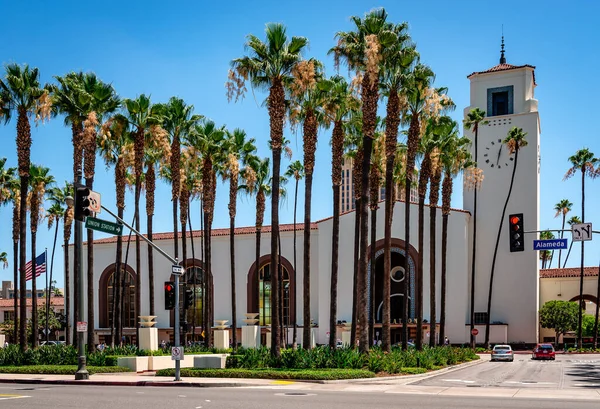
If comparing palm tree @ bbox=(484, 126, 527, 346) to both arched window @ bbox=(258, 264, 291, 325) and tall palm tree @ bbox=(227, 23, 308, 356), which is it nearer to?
arched window @ bbox=(258, 264, 291, 325)

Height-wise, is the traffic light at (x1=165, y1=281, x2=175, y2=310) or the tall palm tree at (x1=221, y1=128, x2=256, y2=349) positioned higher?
the tall palm tree at (x1=221, y1=128, x2=256, y2=349)

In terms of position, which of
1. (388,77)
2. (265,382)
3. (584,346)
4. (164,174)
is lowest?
(584,346)

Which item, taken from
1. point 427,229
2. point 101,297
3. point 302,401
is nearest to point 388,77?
point 302,401

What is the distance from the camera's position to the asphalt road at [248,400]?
64.0 feet

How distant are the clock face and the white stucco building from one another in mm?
99

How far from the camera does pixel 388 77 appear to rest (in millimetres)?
38156

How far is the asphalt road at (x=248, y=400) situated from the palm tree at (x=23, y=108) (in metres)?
17.6

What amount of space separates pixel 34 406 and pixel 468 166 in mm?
43172

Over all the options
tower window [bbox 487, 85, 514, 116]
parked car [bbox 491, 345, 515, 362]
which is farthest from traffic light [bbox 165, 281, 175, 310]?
tower window [bbox 487, 85, 514, 116]

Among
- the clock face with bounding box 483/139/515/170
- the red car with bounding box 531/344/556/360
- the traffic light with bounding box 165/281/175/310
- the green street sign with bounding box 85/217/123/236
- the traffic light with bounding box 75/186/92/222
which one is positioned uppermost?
the clock face with bounding box 483/139/515/170

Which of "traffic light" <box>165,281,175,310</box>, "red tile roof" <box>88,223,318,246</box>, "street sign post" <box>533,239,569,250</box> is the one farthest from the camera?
"red tile roof" <box>88,223,318,246</box>

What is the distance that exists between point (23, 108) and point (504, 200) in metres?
47.3

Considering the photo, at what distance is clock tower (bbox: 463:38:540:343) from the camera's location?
70688 millimetres

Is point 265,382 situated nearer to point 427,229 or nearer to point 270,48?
point 270,48
